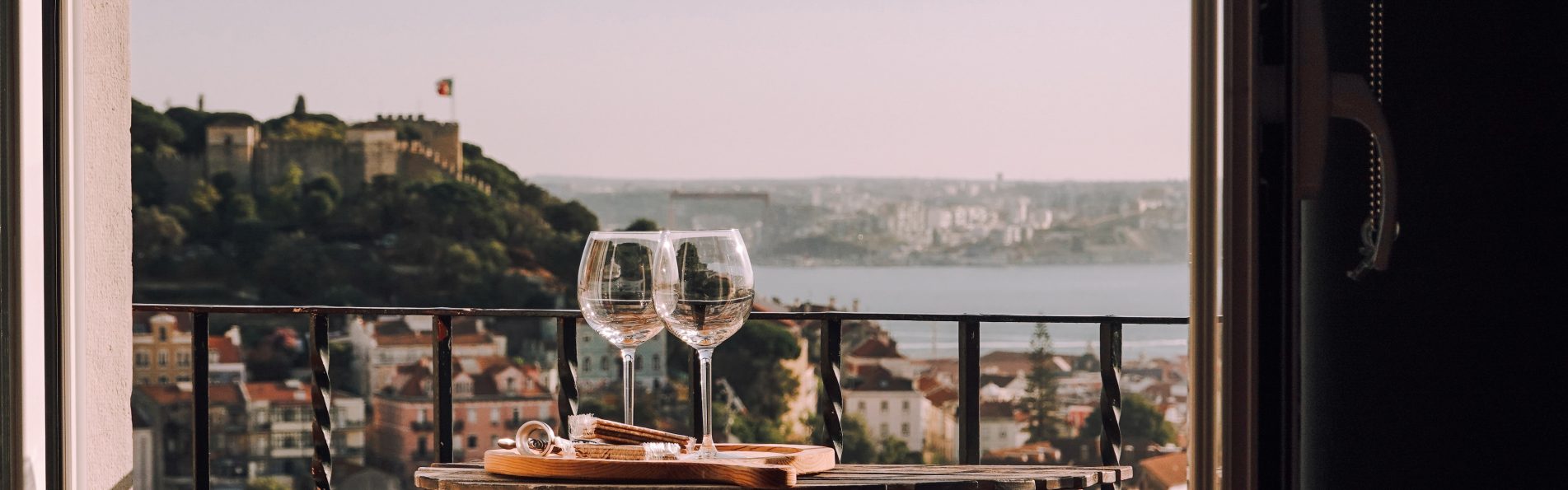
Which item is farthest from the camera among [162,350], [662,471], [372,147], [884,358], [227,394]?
[884,358]

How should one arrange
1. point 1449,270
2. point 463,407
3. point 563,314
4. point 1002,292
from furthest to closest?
point 1002,292, point 463,407, point 563,314, point 1449,270

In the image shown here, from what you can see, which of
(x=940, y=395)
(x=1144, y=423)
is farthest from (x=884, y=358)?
(x=1144, y=423)

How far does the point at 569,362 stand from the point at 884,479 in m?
1.24

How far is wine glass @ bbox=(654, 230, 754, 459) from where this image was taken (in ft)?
4.18

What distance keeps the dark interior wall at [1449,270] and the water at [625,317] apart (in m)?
0.64

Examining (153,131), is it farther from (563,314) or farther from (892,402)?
(563,314)

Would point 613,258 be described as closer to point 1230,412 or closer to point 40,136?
point 1230,412

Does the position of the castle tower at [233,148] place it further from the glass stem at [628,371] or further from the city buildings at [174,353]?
the glass stem at [628,371]

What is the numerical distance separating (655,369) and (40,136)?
18.9m

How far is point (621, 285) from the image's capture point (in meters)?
1.30

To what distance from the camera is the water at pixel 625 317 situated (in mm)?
1307

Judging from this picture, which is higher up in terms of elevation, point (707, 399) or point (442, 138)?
point (442, 138)

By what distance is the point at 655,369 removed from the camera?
20328mm

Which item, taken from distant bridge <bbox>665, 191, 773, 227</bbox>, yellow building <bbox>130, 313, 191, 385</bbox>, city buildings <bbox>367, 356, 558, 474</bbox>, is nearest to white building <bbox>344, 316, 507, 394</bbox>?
city buildings <bbox>367, 356, 558, 474</bbox>
